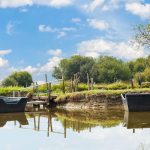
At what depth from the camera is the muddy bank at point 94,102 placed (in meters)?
31.8

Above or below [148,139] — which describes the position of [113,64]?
above

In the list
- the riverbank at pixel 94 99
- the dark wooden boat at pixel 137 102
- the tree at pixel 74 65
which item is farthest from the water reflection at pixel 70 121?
the tree at pixel 74 65

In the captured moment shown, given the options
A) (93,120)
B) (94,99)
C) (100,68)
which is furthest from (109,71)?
(93,120)

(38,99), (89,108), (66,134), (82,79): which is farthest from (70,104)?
(82,79)

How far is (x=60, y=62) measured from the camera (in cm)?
11031

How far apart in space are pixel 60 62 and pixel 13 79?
16209mm

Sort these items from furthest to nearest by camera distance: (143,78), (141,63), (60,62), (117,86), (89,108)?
(60,62) → (141,63) → (143,78) → (117,86) → (89,108)

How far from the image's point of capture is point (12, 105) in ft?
103

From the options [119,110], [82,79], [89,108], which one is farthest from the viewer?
[82,79]

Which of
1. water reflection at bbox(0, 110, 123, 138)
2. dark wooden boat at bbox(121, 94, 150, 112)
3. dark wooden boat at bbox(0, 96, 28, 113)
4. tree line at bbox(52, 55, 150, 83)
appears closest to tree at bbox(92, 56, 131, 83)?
tree line at bbox(52, 55, 150, 83)

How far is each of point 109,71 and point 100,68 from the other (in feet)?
8.68

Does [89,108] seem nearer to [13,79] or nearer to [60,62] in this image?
[13,79]

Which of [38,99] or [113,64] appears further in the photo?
[113,64]

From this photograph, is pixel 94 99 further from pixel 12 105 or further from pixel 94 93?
pixel 12 105
